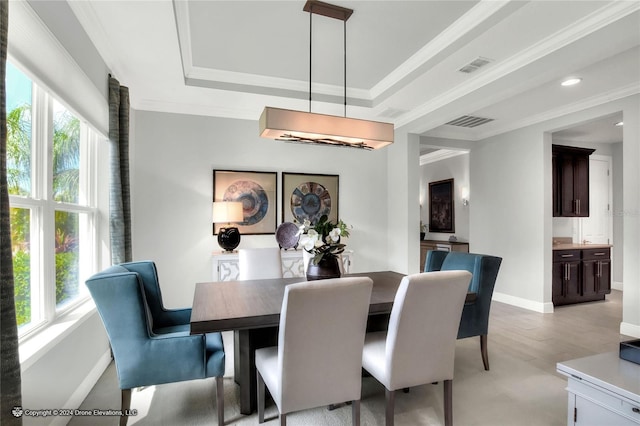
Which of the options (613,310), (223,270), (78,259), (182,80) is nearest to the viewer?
(78,259)

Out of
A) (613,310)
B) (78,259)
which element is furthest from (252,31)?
(613,310)

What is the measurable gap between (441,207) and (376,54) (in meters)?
4.70

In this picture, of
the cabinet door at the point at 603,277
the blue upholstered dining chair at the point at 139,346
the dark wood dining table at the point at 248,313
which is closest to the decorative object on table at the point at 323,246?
the dark wood dining table at the point at 248,313

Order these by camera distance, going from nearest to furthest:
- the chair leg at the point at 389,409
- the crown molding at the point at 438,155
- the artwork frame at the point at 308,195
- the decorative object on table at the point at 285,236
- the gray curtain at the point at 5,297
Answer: the gray curtain at the point at 5,297 → the chair leg at the point at 389,409 → the decorative object on table at the point at 285,236 → the artwork frame at the point at 308,195 → the crown molding at the point at 438,155

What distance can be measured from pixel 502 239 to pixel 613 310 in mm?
1653

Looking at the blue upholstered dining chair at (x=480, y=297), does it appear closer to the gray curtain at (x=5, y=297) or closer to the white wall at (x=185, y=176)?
the white wall at (x=185, y=176)

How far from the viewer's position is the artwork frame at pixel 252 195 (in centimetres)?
426

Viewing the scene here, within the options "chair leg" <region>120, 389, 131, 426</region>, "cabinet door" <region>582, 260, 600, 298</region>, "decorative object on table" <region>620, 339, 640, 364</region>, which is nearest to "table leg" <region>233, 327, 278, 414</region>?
"chair leg" <region>120, 389, 131, 426</region>

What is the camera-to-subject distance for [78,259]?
8.60ft

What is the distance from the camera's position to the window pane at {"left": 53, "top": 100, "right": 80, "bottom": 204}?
2193 millimetres

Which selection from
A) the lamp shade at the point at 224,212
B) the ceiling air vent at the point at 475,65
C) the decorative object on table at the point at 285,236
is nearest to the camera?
the ceiling air vent at the point at 475,65

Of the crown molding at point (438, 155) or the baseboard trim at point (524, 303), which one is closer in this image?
the baseboard trim at point (524, 303)

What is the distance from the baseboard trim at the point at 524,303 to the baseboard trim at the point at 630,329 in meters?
0.90

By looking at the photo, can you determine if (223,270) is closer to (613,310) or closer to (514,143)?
(514,143)
